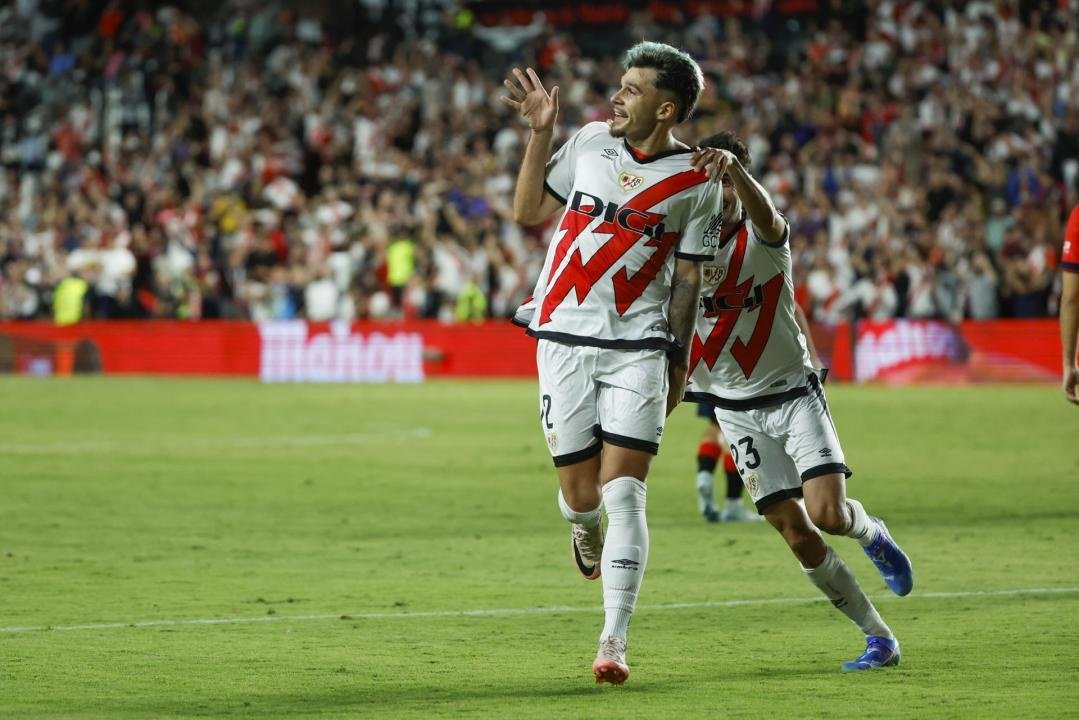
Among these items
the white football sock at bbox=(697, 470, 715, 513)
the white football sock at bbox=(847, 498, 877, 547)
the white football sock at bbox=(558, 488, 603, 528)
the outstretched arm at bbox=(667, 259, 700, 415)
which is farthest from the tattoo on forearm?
the white football sock at bbox=(697, 470, 715, 513)

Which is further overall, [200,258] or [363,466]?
[200,258]

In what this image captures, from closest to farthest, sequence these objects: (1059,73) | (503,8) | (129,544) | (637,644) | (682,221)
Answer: (682,221)
(637,644)
(129,544)
(1059,73)
(503,8)

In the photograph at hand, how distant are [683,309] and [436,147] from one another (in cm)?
2664

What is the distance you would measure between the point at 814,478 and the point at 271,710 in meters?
2.45

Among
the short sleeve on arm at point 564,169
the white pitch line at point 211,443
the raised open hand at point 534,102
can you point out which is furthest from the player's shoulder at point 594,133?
the white pitch line at point 211,443

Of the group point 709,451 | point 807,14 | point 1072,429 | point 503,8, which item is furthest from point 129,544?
point 503,8

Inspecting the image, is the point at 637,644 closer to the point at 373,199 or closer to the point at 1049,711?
the point at 1049,711

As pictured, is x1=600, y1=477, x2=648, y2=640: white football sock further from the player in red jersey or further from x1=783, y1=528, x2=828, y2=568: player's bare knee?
the player in red jersey

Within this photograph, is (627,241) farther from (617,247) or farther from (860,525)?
(860,525)

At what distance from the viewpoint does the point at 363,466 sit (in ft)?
56.0

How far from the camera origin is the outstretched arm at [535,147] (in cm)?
718

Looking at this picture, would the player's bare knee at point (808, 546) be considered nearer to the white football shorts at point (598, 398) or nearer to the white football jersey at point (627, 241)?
the white football shorts at point (598, 398)

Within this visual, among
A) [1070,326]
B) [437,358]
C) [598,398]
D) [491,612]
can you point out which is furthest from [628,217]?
[437,358]

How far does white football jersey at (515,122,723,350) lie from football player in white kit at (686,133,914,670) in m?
0.35
